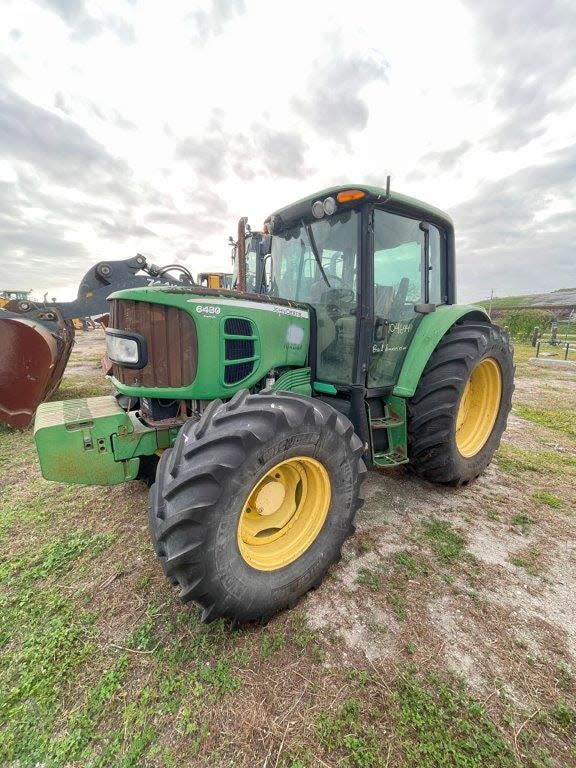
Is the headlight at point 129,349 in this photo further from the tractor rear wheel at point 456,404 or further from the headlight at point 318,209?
the tractor rear wheel at point 456,404

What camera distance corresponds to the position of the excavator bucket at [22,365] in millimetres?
4234

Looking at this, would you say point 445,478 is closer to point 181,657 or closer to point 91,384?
point 181,657

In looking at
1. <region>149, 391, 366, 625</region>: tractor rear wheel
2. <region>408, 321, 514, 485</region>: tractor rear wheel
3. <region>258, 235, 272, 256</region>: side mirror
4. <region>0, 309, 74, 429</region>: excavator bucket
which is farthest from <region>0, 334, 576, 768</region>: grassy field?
<region>258, 235, 272, 256</region>: side mirror

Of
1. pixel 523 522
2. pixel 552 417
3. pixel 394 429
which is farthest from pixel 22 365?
pixel 552 417

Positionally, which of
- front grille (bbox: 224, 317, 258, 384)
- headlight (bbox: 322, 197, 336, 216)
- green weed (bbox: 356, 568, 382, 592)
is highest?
headlight (bbox: 322, 197, 336, 216)

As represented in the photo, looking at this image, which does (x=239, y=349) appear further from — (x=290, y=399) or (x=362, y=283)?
(x=362, y=283)

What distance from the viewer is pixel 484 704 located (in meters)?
1.51

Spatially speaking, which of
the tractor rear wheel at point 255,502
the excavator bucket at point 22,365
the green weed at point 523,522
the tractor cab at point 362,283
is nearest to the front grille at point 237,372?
the tractor rear wheel at point 255,502

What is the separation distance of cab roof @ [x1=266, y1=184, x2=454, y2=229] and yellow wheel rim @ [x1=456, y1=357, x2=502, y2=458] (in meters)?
1.45

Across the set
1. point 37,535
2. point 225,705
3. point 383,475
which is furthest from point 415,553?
point 37,535

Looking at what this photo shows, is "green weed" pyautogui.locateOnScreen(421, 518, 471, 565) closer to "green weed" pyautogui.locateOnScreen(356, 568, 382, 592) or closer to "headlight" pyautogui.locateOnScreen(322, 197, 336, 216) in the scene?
"green weed" pyautogui.locateOnScreen(356, 568, 382, 592)

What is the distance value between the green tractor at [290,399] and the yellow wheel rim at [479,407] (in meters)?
0.01

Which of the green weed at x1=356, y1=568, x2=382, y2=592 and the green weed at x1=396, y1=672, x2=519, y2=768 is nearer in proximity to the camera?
the green weed at x1=396, y1=672, x2=519, y2=768

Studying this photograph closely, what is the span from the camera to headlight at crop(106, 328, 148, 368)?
7.10 feet
